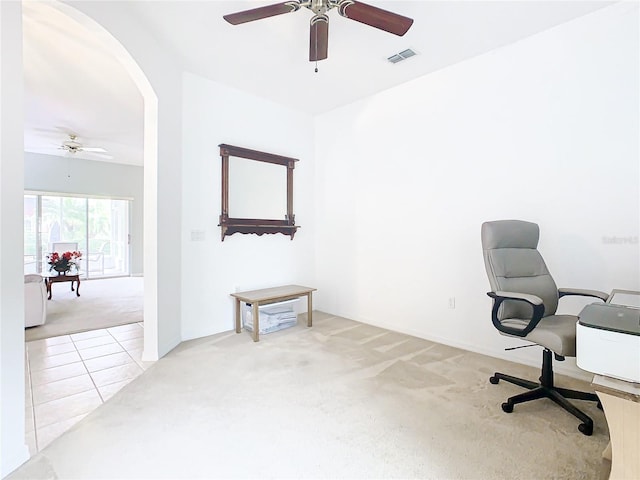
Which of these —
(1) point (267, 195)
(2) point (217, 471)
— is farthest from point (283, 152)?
(2) point (217, 471)

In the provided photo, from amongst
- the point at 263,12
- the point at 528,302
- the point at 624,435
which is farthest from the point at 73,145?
the point at 624,435

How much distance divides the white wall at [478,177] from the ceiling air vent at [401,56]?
1.55 feet

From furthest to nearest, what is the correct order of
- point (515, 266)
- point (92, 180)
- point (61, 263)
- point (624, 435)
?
point (92, 180) < point (61, 263) < point (515, 266) < point (624, 435)

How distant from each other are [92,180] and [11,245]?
7.36m

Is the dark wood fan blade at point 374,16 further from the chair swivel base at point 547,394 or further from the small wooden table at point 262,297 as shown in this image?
the small wooden table at point 262,297

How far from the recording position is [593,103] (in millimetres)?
2439

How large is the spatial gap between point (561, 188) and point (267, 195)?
3.04 meters

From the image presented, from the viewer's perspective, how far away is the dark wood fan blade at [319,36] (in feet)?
6.82

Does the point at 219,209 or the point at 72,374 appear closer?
the point at 72,374

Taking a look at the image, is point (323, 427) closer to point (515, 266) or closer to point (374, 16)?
point (515, 266)

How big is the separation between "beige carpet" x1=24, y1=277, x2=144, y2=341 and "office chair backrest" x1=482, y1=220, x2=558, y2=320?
4133 mm

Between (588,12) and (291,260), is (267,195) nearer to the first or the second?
(291,260)

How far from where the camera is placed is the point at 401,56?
9.93 ft

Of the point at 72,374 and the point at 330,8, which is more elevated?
the point at 330,8
